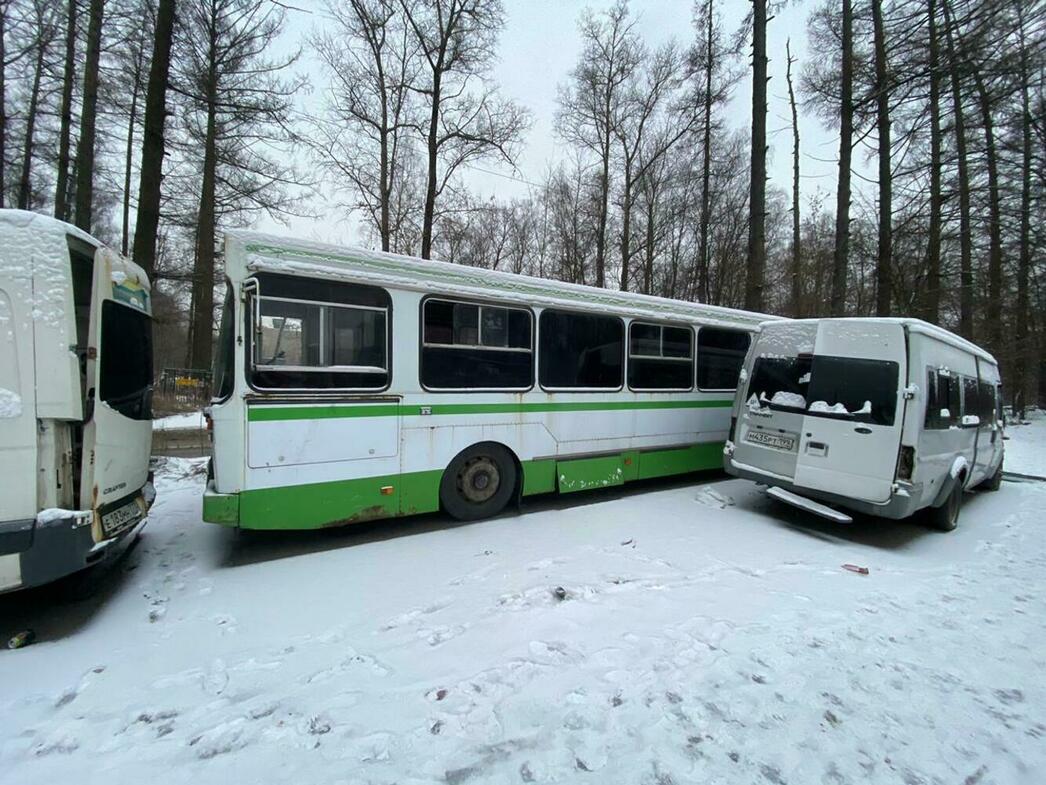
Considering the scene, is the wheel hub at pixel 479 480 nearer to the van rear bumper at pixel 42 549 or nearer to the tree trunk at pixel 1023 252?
the van rear bumper at pixel 42 549

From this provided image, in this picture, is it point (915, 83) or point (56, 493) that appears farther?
point (915, 83)

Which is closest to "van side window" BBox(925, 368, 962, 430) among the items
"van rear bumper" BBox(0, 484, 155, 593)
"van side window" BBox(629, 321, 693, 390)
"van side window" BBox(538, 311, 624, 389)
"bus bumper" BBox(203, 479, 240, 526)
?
"van side window" BBox(629, 321, 693, 390)

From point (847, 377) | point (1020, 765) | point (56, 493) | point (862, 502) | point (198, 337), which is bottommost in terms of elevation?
point (1020, 765)

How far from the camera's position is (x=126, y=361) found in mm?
4098

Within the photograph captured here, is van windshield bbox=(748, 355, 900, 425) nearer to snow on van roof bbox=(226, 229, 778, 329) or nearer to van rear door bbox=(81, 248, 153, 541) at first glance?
snow on van roof bbox=(226, 229, 778, 329)

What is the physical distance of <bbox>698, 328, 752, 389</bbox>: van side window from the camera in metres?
7.84

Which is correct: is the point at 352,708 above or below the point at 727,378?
below

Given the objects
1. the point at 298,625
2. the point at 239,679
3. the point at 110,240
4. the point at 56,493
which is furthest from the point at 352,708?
the point at 110,240

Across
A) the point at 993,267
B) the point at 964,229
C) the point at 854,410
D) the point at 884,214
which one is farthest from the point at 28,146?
the point at 993,267

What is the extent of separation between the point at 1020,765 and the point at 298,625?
4204mm

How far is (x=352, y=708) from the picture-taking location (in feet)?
8.26

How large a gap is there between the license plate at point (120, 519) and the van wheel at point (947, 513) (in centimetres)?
887

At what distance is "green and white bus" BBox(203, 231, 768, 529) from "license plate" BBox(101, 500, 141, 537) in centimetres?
53

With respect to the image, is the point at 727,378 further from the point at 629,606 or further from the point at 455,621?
the point at 455,621
